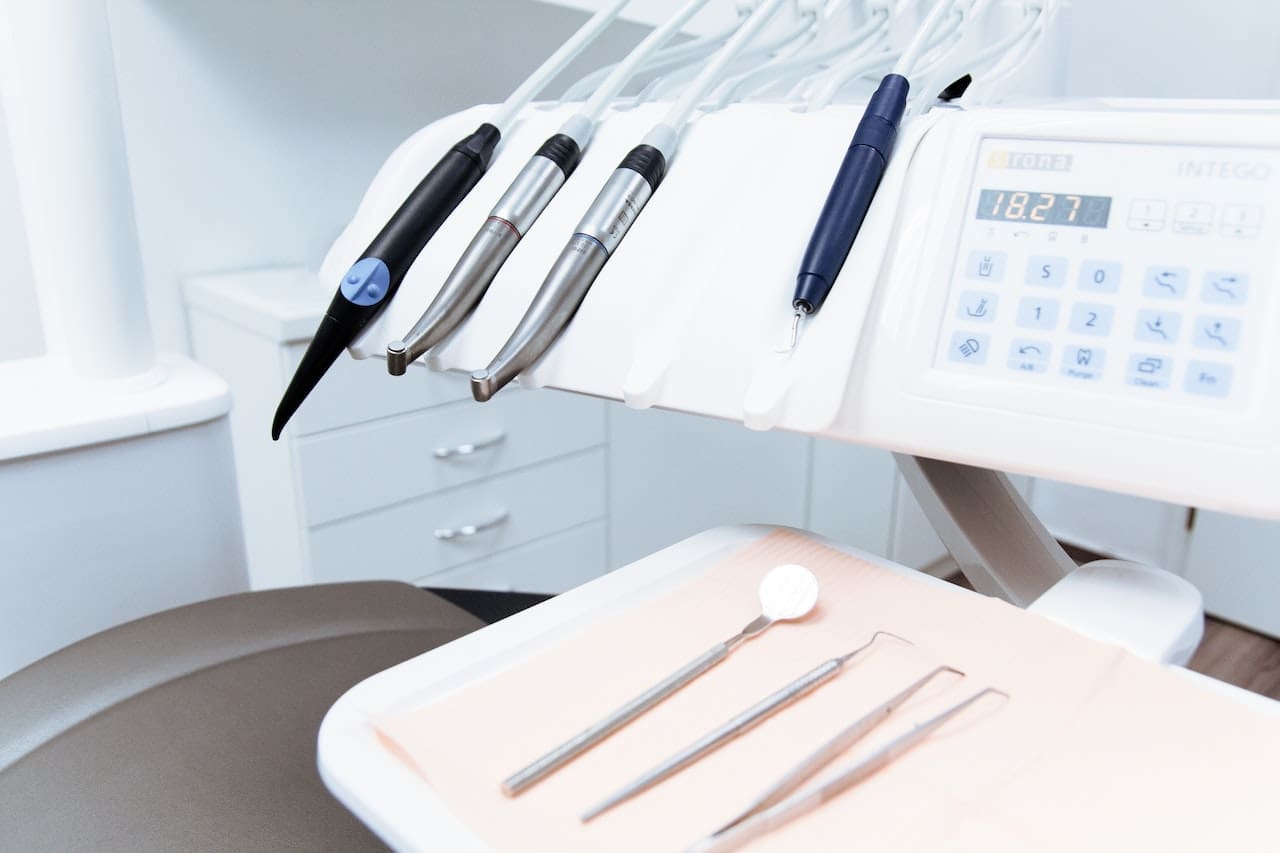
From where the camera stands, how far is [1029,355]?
0.36m

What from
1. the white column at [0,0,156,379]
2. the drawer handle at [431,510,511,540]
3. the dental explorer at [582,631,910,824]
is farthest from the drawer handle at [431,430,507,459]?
the dental explorer at [582,631,910,824]

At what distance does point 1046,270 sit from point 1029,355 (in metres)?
0.03

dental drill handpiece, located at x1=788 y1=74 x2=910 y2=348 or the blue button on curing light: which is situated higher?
dental drill handpiece, located at x1=788 y1=74 x2=910 y2=348

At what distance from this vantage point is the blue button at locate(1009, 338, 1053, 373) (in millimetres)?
362

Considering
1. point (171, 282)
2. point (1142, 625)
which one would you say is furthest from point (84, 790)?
point (171, 282)

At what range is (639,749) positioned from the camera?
29cm

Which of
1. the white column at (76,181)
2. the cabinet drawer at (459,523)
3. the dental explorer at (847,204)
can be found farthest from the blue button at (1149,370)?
the cabinet drawer at (459,523)

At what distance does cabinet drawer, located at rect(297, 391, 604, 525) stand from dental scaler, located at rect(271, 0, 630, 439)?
0.78 m

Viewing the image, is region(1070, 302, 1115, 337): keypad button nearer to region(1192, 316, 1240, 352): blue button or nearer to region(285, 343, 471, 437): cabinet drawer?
region(1192, 316, 1240, 352): blue button

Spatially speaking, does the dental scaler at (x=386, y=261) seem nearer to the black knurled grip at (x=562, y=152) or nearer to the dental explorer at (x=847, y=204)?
the black knurled grip at (x=562, y=152)

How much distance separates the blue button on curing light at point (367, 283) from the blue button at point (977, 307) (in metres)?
0.27

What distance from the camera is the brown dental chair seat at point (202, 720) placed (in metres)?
0.44

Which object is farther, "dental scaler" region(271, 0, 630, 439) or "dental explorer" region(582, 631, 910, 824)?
"dental scaler" region(271, 0, 630, 439)

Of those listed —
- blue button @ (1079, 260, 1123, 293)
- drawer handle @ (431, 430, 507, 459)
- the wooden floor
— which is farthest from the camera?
the wooden floor
